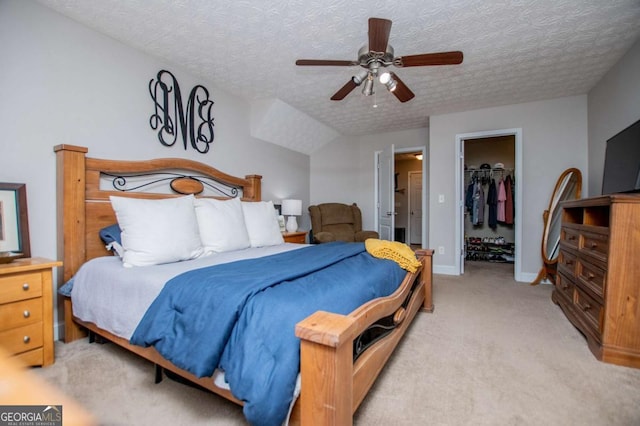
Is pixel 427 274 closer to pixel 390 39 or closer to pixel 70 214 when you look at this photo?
pixel 390 39

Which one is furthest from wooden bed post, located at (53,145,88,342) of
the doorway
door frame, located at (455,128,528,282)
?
the doorway

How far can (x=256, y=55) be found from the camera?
2.66m

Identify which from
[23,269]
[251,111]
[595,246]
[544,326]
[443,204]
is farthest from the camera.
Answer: [443,204]

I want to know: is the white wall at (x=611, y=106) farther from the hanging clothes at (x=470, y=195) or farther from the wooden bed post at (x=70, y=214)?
the wooden bed post at (x=70, y=214)

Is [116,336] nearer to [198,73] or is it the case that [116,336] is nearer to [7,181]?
[7,181]

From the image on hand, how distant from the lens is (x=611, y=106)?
9.56 feet

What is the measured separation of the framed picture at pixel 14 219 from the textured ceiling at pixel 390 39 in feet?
4.37

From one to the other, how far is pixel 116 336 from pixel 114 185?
4.30 feet

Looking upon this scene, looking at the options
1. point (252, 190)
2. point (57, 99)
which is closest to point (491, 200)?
point (252, 190)

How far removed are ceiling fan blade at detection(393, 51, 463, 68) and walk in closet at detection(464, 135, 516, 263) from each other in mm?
3622

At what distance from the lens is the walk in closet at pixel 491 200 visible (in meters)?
5.17

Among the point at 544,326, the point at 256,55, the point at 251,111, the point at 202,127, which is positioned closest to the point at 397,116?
the point at 251,111

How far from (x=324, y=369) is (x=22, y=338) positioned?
189cm

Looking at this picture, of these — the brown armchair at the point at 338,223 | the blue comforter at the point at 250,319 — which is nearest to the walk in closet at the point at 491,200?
the brown armchair at the point at 338,223
